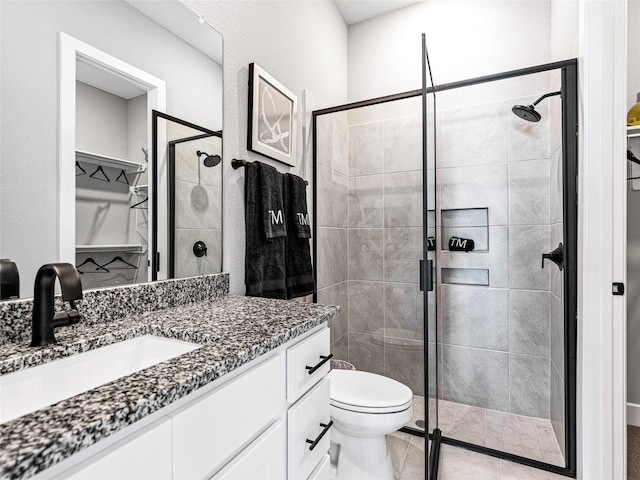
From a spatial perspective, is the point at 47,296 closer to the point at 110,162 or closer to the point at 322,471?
the point at 110,162

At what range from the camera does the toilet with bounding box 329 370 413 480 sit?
139 centimetres

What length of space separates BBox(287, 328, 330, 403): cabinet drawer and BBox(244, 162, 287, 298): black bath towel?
1.53 ft

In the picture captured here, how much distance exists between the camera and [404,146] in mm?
2125

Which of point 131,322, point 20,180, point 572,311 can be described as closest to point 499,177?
point 572,311

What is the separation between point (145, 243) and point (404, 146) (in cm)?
164

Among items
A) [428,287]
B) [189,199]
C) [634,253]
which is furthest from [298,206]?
[634,253]

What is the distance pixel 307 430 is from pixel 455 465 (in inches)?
47.2

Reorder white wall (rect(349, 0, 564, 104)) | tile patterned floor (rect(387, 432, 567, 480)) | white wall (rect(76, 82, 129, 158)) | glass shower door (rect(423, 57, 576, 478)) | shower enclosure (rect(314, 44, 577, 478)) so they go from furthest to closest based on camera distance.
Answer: white wall (rect(349, 0, 564, 104)), shower enclosure (rect(314, 44, 577, 478)), glass shower door (rect(423, 57, 576, 478)), tile patterned floor (rect(387, 432, 567, 480)), white wall (rect(76, 82, 129, 158))

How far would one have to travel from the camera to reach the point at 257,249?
1415mm

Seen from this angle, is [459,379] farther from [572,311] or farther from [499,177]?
[499,177]

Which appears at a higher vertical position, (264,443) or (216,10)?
(216,10)

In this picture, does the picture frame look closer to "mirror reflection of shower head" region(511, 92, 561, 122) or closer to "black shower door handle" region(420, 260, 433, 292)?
"black shower door handle" region(420, 260, 433, 292)

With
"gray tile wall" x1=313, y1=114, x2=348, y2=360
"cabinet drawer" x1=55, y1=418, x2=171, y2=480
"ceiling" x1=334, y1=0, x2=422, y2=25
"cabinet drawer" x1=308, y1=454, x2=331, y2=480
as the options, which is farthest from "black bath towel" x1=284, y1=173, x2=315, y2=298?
"ceiling" x1=334, y1=0, x2=422, y2=25

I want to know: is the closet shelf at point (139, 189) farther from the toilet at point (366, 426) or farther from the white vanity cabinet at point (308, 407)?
the toilet at point (366, 426)
